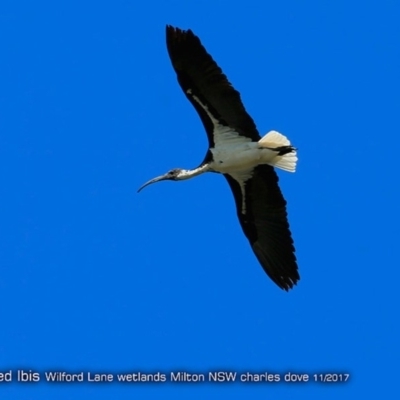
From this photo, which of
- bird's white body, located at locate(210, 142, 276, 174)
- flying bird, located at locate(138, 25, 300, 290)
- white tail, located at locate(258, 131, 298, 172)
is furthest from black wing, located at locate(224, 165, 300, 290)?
bird's white body, located at locate(210, 142, 276, 174)

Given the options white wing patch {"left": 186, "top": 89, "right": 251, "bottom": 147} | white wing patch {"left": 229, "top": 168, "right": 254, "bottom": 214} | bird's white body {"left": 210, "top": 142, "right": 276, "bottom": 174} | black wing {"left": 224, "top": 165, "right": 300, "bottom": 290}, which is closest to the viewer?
white wing patch {"left": 186, "top": 89, "right": 251, "bottom": 147}

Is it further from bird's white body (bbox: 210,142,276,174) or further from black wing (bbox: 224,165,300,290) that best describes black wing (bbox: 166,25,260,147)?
black wing (bbox: 224,165,300,290)

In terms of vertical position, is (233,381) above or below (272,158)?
below

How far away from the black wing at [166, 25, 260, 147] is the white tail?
0.18 meters

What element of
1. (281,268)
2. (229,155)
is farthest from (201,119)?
(281,268)

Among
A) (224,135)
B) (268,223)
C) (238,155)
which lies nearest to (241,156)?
A: (238,155)

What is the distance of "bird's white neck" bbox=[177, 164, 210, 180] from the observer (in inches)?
1249

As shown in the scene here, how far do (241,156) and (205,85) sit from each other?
1587mm

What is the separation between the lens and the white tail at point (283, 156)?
103 ft

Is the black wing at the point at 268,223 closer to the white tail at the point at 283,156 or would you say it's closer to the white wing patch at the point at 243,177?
the white wing patch at the point at 243,177

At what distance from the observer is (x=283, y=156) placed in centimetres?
3184

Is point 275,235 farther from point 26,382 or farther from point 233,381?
point 26,382

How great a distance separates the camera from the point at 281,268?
3250cm

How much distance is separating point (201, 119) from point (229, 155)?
32.2 inches
